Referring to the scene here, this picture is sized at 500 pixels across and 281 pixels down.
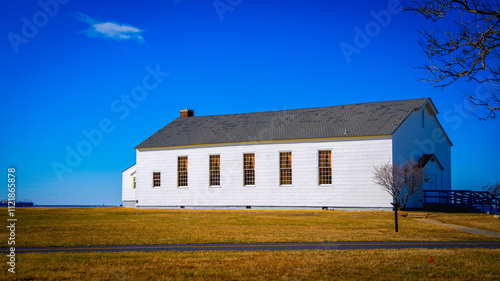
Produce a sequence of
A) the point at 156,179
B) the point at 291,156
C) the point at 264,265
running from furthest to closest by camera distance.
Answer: the point at 156,179 < the point at 291,156 < the point at 264,265

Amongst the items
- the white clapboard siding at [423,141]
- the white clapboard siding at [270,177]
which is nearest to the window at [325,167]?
the white clapboard siding at [270,177]

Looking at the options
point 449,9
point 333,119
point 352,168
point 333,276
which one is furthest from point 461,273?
point 333,119

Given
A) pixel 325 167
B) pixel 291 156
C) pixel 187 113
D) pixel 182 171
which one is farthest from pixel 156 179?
pixel 325 167

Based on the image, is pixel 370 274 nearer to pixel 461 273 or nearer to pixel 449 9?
pixel 461 273

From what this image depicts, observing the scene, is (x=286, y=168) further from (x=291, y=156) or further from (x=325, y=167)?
(x=325, y=167)

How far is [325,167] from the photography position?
3631cm

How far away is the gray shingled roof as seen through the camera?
36.3m

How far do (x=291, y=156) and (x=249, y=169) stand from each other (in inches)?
154

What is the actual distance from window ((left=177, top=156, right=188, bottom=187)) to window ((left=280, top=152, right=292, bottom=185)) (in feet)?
30.4

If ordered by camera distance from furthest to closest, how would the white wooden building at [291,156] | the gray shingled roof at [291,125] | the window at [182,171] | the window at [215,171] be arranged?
the window at [182,171]
the window at [215,171]
the gray shingled roof at [291,125]
the white wooden building at [291,156]

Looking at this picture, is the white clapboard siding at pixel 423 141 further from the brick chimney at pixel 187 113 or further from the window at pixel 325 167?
the brick chimney at pixel 187 113

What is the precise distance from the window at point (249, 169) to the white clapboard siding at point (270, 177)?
374 mm

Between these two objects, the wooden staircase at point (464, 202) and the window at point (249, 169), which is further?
the window at point (249, 169)

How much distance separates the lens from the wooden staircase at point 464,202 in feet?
110
